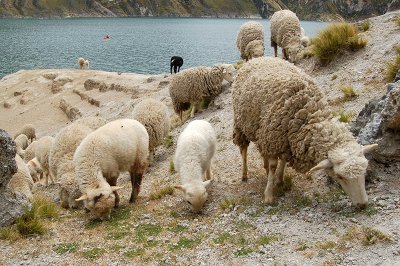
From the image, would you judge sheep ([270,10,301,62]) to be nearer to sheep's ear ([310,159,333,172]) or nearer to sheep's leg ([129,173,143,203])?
sheep's leg ([129,173,143,203])

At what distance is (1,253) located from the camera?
7.18 metres

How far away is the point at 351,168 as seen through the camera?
686 centimetres

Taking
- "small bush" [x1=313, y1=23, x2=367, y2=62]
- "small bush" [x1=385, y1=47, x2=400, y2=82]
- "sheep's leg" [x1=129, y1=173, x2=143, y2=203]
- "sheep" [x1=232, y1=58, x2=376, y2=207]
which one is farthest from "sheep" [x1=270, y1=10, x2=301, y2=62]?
"sheep's leg" [x1=129, y1=173, x2=143, y2=203]

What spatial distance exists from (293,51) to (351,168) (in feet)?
36.7

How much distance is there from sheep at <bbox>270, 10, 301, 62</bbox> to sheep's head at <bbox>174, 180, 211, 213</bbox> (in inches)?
408

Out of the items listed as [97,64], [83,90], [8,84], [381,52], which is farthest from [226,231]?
[97,64]

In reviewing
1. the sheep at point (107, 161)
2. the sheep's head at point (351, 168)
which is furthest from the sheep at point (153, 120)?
the sheep's head at point (351, 168)

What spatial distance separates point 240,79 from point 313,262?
450cm

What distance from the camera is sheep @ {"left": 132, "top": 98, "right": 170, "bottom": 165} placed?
44.8ft

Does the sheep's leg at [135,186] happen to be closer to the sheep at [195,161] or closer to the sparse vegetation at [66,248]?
the sheep at [195,161]

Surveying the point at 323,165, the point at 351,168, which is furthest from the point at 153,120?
the point at 351,168

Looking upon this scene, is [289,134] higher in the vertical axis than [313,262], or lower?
higher

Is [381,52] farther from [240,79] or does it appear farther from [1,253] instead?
[1,253]

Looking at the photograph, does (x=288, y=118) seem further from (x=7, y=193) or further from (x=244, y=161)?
(x=7, y=193)
